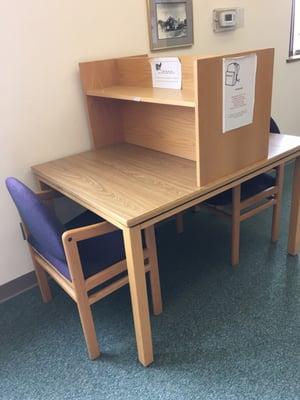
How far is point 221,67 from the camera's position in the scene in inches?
50.9

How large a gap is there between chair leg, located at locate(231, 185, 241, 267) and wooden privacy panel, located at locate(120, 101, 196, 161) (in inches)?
13.9

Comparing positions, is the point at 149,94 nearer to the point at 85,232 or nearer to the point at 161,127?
the point at 161,127

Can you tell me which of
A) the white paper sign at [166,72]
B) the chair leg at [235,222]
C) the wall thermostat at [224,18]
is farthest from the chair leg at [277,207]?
the wall thermostat at [224,18]

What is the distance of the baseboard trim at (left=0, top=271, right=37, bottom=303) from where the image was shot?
2006 millimetres

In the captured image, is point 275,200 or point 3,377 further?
point 275,200

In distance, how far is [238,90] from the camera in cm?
140

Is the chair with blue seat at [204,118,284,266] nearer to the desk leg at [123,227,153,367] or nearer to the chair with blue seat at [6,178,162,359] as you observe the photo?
the chair with blue seat at [6,178,162,359]

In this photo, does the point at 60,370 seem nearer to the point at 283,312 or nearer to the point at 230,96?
the point at 283,312

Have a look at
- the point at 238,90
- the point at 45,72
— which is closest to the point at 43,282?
the point at 45,72

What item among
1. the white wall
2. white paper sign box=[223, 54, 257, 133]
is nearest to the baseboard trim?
the white wall

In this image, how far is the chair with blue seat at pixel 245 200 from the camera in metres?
2.02

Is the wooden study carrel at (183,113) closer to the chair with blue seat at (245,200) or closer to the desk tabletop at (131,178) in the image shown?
the desk tabletop at (131,178)

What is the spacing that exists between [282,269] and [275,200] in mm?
424

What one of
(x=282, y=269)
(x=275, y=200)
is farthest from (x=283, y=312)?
(x=275, y=200)
